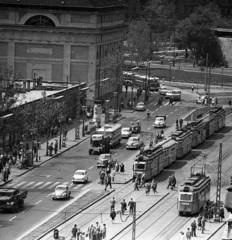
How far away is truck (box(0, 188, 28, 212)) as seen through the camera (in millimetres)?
114875

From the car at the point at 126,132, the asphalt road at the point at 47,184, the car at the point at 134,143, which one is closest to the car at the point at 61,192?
the asphalt road at the point at 47,184

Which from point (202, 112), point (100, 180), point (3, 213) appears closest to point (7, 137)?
point (100, 180)

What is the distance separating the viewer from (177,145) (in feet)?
479

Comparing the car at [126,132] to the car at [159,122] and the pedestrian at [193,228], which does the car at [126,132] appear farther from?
the pedestrian at [193,228]

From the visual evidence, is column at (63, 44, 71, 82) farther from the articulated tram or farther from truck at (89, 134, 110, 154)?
truck at (89, 134, 110, 154)

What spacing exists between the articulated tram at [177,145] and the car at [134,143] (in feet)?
17.1

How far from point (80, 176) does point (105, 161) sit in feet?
30.3

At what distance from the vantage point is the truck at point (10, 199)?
115 m

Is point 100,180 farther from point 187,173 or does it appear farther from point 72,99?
point 72,99

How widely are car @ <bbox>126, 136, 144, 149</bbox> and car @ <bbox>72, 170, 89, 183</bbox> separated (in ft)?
71.1

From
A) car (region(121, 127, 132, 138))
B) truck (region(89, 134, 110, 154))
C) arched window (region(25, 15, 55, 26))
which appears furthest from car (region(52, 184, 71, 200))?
arched window (region(25, 15, 55, 26))

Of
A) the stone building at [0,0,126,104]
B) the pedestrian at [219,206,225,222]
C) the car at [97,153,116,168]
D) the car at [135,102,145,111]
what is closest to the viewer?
the pedestrian at [219,206,225,222]

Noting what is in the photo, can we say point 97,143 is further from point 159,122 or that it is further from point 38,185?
point 159,122

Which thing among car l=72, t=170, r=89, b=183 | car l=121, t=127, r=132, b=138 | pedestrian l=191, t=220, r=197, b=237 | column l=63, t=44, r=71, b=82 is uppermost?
column l=63, t=44, r=71, b=82
